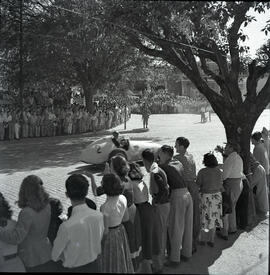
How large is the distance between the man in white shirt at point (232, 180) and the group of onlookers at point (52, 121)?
14.0 meters

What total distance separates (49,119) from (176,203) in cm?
→ 1743

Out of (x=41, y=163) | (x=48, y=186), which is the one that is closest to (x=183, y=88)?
(x=41, y=163)

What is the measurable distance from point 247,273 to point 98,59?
17.6m

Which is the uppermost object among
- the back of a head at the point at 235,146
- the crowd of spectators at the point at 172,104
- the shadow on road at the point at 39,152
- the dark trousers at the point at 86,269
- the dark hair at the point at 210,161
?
the crowd of spectators at the point at 172,104

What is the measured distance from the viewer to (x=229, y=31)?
314 inches

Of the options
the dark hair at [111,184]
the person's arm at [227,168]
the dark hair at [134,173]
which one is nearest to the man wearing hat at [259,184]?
the person's arm at [227,168]

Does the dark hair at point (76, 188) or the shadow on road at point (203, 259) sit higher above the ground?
the dark hair at point (76, 188)

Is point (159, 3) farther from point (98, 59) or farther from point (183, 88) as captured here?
point (183, 88)

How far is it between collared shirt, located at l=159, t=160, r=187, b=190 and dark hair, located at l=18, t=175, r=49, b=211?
1.92m

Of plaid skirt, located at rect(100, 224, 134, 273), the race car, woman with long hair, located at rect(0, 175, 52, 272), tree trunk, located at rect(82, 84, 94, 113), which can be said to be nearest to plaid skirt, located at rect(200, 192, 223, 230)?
plaid skirt, located at rect(100, 224, 134, 273)

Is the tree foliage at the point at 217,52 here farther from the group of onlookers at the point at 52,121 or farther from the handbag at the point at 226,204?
the group of onlookers at the point at 52,121

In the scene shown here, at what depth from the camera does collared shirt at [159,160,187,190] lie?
18.4 ft

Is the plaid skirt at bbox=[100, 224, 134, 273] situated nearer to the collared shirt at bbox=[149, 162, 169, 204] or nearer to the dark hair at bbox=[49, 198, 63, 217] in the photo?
the dark hair at bbox=[49, 198, 63, 217]

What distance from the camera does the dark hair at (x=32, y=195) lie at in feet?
13.7
